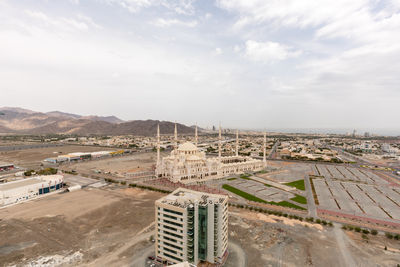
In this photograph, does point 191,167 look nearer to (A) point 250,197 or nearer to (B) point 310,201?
(A) point 250,197

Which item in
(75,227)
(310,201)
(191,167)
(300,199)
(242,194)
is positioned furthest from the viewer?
(191,167)

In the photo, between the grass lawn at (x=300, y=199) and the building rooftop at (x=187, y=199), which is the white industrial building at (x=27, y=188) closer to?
the building rooftop at (x=187, y=199)

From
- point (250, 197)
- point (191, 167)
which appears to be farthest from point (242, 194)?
point (191, 167)

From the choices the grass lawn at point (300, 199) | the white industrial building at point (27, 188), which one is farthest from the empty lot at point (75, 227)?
the grass lawn at point (300, 199)

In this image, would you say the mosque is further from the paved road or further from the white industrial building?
the white industrial building

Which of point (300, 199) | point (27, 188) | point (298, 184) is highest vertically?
point (27, 188)

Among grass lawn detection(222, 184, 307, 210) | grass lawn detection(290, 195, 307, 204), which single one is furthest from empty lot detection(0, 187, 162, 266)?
grass lawn detection(290, 195, 307, 204)
